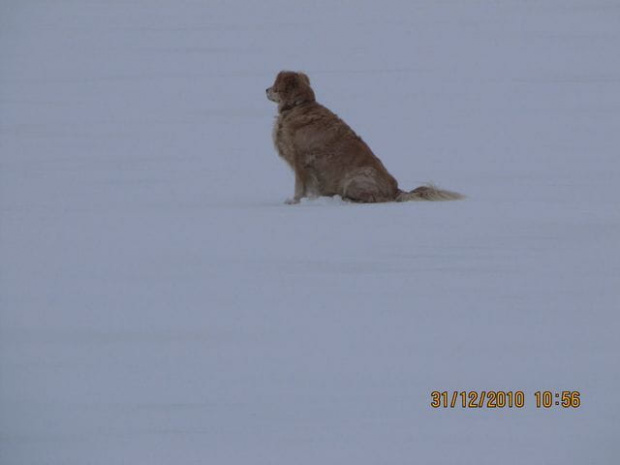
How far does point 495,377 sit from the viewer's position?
6215 mm

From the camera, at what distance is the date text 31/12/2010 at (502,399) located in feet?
19.5

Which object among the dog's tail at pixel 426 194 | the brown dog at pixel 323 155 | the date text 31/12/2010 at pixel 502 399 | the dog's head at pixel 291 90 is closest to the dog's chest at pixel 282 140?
the brown dog at pixel 323 155

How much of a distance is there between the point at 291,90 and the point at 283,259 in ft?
8.74

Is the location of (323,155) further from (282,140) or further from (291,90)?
(291,90)

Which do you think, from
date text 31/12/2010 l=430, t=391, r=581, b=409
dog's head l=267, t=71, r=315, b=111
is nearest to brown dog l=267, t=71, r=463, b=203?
dog's head l=267, t=71, r=315, b=111

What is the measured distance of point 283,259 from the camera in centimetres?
859

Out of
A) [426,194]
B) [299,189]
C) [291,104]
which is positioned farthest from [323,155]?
[426,194]

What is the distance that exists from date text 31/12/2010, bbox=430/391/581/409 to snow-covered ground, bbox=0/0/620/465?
0.06 m

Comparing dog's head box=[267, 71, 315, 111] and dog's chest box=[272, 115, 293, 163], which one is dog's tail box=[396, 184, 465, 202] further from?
dog's head box=[267, 71, 315, 111]

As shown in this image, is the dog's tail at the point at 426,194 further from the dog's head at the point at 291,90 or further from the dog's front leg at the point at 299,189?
the dog's head at the point at 291,90

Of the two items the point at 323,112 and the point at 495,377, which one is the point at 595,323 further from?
the point at 323,112

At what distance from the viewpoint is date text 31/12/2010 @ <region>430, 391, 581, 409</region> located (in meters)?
5.94

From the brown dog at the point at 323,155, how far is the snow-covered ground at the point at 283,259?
20 cm

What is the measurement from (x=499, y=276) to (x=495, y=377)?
1.93 m
